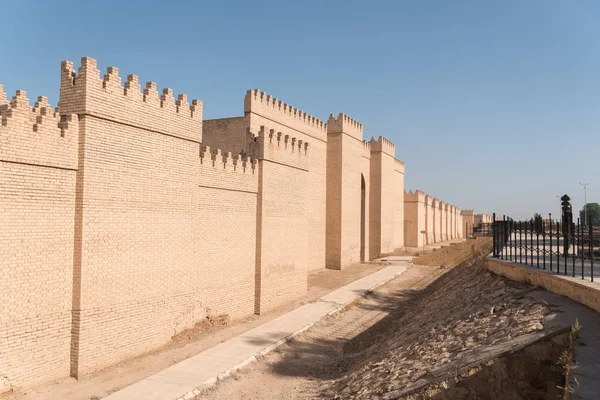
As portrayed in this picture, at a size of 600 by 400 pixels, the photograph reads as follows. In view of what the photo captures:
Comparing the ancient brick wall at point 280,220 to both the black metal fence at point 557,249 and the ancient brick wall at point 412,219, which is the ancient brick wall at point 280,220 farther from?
the ancient brick wall at point 412,219

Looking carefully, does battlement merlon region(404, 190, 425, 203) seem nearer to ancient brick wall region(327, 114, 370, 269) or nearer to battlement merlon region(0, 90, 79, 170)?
ancient brick wall region(327, 114, 370, 269)

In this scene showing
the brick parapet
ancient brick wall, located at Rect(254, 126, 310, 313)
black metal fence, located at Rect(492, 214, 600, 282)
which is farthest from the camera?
the brick parapet

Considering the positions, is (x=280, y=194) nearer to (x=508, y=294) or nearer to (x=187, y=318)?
(x=187, y=318)

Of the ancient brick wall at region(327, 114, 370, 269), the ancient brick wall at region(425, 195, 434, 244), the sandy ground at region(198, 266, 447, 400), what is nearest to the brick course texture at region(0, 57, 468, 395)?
the sandy ground at region(198, 266, 447, 400)

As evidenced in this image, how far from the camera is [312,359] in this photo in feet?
40.9

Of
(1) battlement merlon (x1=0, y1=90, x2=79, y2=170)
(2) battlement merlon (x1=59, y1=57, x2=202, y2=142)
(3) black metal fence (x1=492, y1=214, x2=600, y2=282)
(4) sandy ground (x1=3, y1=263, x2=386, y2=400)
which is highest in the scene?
(2) battlement merlon (x1=59, y1=57, x2=202, y2=142)

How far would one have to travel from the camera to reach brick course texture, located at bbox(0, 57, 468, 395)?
9.16 meters

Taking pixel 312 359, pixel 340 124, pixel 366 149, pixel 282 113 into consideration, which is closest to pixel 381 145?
pixel 366 149

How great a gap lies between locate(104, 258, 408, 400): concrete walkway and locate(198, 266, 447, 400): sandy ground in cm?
23

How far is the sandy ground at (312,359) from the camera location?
396 inches

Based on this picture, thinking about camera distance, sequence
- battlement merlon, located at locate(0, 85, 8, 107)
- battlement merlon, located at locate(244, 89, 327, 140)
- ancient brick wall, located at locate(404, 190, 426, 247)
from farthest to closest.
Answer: ancient brick wall, located at locate(404, 190, 426, 247) < battlement merlon, located at locate(244, 89, 327, 140) < battlement merlon, located at locate(0, 85, 8, 107)

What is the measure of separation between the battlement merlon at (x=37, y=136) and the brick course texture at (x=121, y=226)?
25 mm

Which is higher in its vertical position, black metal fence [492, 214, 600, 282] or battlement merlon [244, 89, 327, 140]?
battlement merlon [244, 89, 327, 140]

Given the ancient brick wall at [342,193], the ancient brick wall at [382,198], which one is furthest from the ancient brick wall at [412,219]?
the ancient brick wall at [342,193]
